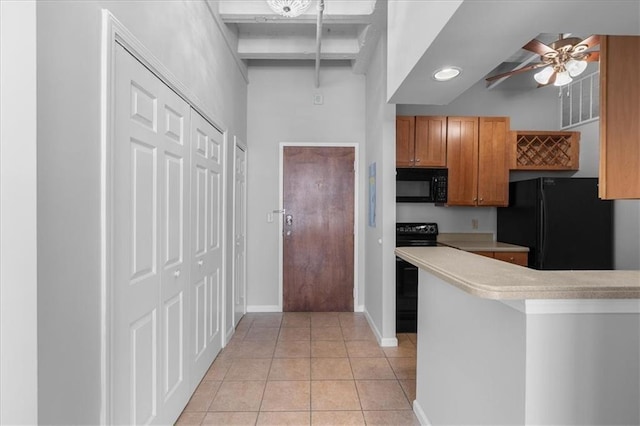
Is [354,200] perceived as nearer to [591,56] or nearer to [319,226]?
[319,226]

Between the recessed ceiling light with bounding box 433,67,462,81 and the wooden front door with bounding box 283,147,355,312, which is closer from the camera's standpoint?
the recessed ceiling light with bounding box 433,67,462,81

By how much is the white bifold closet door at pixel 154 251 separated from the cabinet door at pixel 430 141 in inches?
90.6

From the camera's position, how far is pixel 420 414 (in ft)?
6.53

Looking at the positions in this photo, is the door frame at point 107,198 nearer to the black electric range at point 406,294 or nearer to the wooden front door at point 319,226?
the black electric range at point 406,294

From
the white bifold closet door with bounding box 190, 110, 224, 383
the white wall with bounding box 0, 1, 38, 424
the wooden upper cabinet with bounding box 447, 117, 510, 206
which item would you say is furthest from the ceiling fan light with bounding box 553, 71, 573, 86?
the white wall with bounding box 0, 1, 38, 424

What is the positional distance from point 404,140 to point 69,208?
316 centimetres

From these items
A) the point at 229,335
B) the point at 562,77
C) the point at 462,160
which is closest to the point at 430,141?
the point at 462,160

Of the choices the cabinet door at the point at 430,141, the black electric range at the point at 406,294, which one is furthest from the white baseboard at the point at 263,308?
the cabinet door at the point at 430,141

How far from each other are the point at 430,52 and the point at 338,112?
2854 millimetres

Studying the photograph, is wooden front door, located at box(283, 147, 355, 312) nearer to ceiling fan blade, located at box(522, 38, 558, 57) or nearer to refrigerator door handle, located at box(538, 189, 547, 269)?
refrigerator door handle, located at box(538, 189, 547, 269)

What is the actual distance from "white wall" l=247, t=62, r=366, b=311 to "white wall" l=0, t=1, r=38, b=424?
323 centimetres

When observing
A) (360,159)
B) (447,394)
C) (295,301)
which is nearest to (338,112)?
(360,159)

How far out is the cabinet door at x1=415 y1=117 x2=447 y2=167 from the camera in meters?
3.62

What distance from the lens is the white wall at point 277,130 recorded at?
414 centimetres
